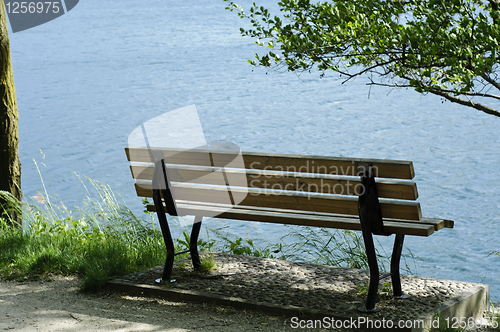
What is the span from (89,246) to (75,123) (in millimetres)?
19709

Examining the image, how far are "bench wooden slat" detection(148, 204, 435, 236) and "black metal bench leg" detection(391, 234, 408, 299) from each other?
170mm

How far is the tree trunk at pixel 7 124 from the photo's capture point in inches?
209

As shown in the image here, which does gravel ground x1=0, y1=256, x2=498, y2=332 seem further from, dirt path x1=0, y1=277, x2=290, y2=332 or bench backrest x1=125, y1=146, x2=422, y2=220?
bench backrest x1=125, y1=146, x2=422, y2=220

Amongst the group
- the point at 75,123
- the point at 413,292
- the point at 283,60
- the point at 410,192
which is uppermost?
the point at 283,60

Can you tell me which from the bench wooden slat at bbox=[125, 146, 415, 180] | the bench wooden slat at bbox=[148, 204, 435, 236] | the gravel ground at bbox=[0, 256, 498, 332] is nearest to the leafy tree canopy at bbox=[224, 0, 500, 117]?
the bench wooden slat at bbox=[125, 146, 415, 180]

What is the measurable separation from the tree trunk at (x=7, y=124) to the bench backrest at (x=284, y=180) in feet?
6.66

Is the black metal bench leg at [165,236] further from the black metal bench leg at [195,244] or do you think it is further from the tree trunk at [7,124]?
the tree trunk at [7,124]

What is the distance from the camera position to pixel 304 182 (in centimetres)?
335

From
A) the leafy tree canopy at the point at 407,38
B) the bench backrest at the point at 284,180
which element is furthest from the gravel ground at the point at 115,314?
the leafy tree canopy at the point at 407,38

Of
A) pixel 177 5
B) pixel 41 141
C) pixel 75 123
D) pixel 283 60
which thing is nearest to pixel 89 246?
pixel 283 60

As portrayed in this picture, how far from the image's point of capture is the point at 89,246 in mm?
4492

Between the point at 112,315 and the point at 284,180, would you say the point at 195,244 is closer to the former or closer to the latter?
the point at 112,315

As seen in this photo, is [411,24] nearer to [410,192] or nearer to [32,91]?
[410,192]

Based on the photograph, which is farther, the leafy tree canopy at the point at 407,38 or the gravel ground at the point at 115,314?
the leafy tree canopy at the point at 407,38
